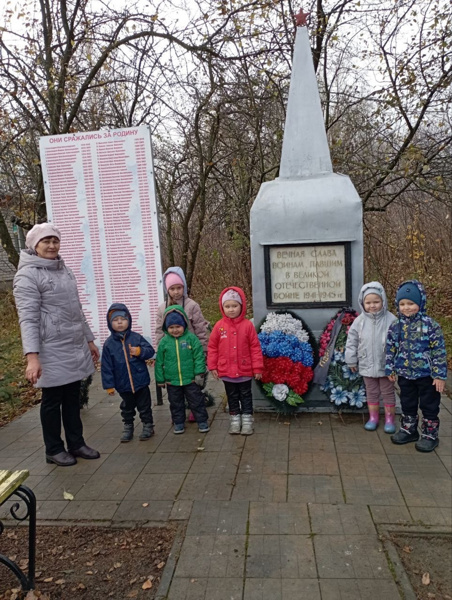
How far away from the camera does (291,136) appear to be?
470 centimetres

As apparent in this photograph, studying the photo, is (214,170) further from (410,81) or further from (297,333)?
(297,333)

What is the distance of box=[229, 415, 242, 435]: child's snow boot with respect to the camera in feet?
13.9

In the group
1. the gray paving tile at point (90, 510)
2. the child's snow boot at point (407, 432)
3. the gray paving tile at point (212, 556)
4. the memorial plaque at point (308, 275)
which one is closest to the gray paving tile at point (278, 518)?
the gray paving tile at point (212, 556)

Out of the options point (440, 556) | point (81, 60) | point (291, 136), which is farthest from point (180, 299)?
point (81, 60)

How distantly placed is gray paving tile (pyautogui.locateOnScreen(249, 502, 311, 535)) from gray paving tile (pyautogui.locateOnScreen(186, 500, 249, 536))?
0.19 ft

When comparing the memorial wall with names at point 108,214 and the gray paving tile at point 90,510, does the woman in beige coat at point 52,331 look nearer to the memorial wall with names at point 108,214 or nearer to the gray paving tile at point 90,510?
the gray paving tile at point 90,510

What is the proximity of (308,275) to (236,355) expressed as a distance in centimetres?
107

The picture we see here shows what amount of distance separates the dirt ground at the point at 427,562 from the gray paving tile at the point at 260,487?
77 cm

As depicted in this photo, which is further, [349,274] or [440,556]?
[349,274]

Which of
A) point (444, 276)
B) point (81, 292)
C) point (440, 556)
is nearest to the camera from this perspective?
point (440, 556)

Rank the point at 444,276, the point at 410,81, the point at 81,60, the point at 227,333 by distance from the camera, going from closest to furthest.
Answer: the point at 227,333 → the point at 410,81 → the point at 81,60 → the point at 444,276

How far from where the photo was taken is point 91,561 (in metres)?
2.68

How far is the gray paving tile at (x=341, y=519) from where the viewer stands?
2.75 meters

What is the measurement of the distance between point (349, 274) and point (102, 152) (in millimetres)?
2646
